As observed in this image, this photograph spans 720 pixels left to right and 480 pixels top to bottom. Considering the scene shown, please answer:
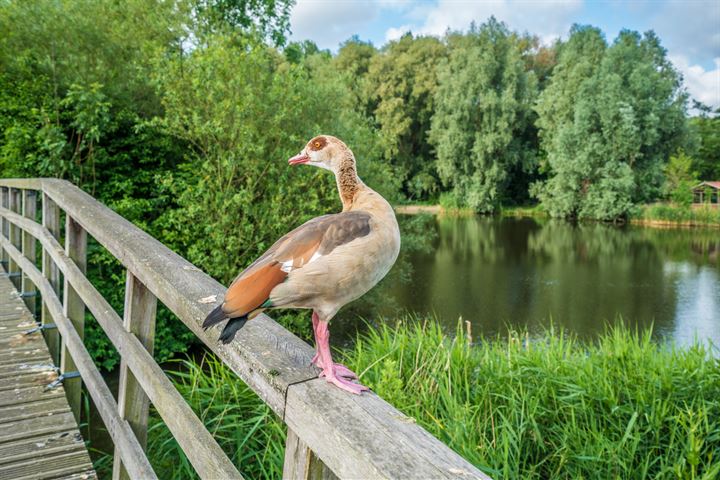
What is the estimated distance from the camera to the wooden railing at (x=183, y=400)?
900 mm

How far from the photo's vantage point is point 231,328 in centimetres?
110

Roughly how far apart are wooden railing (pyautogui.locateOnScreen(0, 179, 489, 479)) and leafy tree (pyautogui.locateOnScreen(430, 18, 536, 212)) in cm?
3481

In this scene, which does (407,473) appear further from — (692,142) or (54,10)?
(692,142)

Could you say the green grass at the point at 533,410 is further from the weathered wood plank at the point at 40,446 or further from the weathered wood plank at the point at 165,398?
the weathered wood plank at the point at 165,398

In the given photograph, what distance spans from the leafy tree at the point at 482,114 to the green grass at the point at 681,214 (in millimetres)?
8659

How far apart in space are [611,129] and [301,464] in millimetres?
35108

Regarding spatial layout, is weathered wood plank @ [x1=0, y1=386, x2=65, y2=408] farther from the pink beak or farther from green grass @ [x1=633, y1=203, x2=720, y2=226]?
green grass @ [x1=633, y1=203, x2=720, y2=226]

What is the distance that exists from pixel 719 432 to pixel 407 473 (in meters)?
4.72

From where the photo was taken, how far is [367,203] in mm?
1368

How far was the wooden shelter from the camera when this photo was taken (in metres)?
36.2

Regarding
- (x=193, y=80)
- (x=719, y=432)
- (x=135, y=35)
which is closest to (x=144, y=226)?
(x=193, y=80)

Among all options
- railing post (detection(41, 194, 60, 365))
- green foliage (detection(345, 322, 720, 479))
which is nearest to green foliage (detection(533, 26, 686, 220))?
green foliage (detection(345, 322, 720, 479))

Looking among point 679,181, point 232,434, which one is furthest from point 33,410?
point 679,181

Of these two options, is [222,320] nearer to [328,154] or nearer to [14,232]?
[328,154]
